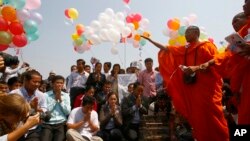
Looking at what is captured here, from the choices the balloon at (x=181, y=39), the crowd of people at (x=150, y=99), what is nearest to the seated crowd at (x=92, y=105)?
the crowd of people at (x=150, y=99)

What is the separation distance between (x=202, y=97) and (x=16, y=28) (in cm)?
440

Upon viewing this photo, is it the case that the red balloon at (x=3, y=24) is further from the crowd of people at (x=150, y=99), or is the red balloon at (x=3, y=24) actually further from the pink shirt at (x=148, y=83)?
the pink shirt at (x=148, y=83)

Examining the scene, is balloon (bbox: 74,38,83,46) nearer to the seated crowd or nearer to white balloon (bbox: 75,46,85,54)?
white balloon (bbox: 75,46,85,54)

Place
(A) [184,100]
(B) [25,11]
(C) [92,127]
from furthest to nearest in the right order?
(B) [25,11] < (C) [92,127] < (A) [184,100]

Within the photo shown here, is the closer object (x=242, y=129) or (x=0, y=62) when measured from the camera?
(x=242, y=129)

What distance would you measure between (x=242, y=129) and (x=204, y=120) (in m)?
1.94

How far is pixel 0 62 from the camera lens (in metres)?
3.22

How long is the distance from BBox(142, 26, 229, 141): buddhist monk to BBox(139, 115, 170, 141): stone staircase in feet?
5.07

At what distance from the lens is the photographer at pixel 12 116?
244cm

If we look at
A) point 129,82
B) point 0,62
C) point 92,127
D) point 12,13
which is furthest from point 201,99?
point 12,13

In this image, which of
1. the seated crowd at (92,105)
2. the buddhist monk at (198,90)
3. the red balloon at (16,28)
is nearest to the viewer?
the buddhist monk at (198,90)

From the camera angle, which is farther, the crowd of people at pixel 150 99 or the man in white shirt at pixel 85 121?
the man in white shirt at pixel 85 121

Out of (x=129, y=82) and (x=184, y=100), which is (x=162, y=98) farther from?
(x=184, y=100)

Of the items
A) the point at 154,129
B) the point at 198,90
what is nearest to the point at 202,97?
the point at 198,90
